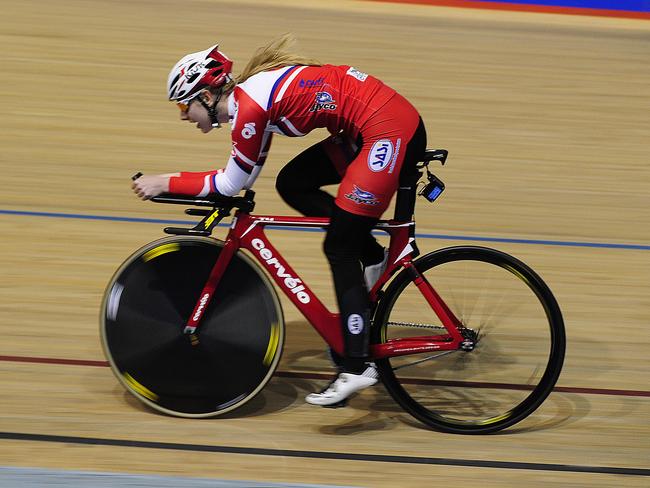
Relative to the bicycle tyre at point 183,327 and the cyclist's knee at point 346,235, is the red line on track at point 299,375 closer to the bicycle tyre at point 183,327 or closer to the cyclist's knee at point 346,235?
the bicycle tyre at point 183,327

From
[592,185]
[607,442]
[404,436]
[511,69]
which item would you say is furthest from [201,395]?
[511,69]

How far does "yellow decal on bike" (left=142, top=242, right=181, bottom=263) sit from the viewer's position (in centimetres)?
335

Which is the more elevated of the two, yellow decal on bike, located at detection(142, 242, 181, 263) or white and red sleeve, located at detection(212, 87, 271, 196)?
white and red sleeve, located at detection(212, 87, 271, 196)

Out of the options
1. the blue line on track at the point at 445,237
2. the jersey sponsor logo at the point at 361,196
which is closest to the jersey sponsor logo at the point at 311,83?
the jersey sponsor logo at the point at 361,196

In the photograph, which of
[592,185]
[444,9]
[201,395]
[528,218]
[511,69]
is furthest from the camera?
[444,9]

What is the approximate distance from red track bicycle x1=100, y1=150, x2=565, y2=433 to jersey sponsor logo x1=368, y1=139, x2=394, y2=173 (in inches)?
6.4

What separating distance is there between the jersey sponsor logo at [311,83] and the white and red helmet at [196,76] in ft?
0.75

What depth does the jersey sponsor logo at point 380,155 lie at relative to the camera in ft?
10.6

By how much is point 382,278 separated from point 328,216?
0.29m

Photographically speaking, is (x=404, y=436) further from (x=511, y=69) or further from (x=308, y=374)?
(x=511, y=69)

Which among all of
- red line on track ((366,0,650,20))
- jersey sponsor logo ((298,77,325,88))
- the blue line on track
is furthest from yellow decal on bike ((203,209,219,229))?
red line on track ((366,0,650,20))

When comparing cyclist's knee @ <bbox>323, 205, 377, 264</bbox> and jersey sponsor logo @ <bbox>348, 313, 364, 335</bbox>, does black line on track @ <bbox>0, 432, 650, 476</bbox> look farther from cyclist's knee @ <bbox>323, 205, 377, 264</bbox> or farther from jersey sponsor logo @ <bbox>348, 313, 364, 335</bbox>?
cyclist's knee @ <bbox>323, 205, 377, 264</bbox>

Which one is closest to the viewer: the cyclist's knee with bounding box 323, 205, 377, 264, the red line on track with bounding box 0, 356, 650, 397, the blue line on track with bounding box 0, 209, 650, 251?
the cyclist's knee with bounding box 323, 205, 377, 264

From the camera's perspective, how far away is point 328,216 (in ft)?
11.6
